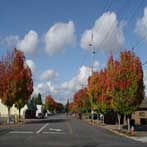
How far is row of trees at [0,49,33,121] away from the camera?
63.7 metres

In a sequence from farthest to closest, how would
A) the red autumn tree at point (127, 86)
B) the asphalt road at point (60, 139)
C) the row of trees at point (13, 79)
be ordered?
the row of trees at point (13, 79), the red autumn tree at point (127, 86), the asphalt road at point (60, 139)

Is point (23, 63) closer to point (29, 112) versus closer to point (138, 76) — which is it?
point (138, 76)

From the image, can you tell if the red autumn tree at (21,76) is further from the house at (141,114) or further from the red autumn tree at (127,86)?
the red autumn tree at (127,86)

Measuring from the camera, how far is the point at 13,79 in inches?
2532

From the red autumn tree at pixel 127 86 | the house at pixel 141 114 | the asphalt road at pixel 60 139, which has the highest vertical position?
the red autumn tree at pixel 127 86

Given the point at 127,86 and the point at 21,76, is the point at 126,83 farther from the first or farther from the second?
the point at 21,76

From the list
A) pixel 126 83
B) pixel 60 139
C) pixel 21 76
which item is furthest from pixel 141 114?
pixel 60 139

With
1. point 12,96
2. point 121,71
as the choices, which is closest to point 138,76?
point 121,71

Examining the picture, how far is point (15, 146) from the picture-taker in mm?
23094

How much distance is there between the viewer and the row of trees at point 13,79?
6374 centimetres

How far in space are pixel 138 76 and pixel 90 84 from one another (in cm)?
3356

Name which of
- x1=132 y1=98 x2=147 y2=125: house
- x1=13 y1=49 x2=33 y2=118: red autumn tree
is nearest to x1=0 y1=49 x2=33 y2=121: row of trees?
x1=13 y1=49 x2=33 y2=118: red autumn tree

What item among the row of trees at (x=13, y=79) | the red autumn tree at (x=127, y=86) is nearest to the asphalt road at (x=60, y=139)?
the red autumn tree at (x=127, y=86)

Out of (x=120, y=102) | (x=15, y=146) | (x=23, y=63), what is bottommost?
(x=15, y=146)
